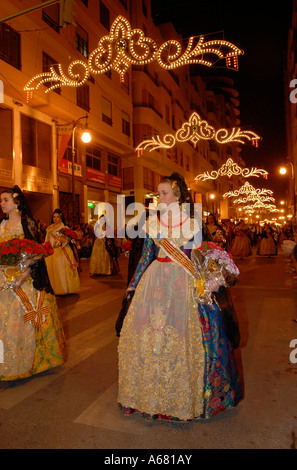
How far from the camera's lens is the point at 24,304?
13.5 feet

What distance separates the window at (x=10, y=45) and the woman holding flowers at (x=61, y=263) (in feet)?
36.3

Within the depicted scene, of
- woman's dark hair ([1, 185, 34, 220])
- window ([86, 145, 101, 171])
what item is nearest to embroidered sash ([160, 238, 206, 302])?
woman's dark hair ([1, 185, 34, 220])

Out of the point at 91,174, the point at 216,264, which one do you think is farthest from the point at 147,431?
the point at 91,174

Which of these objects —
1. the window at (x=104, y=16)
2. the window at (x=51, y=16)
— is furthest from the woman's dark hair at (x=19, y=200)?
the window at (x=104, y=16)

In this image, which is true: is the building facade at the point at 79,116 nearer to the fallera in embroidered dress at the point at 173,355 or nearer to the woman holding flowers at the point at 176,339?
the woman holding flowers at the point at 176,339

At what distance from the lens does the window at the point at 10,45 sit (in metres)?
16.2

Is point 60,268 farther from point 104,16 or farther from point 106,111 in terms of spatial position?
point 104,16

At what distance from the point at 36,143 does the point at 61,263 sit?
38.9 feet

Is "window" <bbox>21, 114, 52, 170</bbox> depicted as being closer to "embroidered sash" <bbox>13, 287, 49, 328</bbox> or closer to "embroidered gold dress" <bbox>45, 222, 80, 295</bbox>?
"embroidered gold dress" <bbox>45, 222, 80, 295</bbox>

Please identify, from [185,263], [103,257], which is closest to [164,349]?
[185,263]

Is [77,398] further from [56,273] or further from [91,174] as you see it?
[91,174]

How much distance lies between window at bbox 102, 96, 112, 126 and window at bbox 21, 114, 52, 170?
612 cm

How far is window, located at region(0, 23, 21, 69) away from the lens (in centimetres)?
1622
